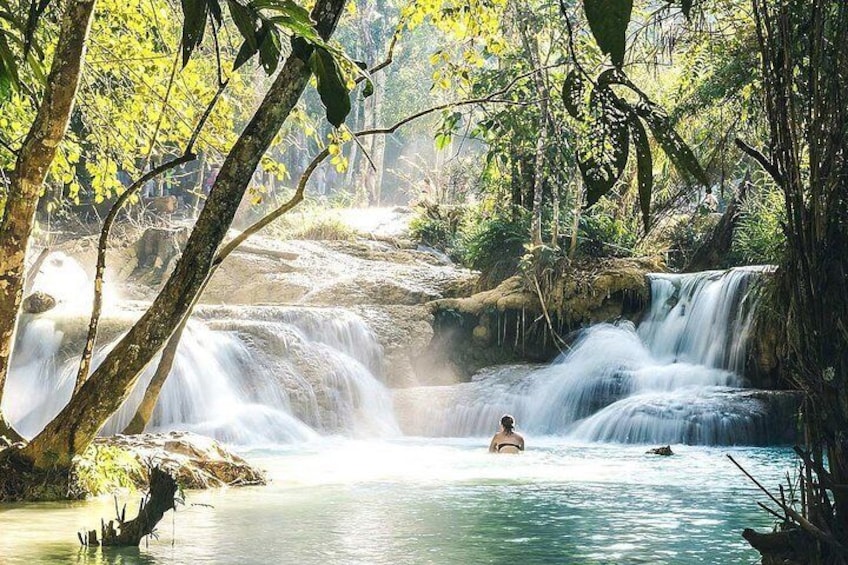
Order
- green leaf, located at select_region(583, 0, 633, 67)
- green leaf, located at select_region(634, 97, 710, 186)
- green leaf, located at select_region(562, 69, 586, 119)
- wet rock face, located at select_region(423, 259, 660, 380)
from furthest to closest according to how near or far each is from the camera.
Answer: wet rock face, located at select_region(423, 259, 660, 380), green leaf, located at select_region(562, 69, 586, 119), green leaf, located at select_region(634, 97, 710, 186), green leaf, located at select_region(583, 0, 633, 67)

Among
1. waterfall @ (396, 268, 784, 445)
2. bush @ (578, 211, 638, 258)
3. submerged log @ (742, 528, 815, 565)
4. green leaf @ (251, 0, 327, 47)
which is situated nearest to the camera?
green leaf @ (251, 0, 327, 47)

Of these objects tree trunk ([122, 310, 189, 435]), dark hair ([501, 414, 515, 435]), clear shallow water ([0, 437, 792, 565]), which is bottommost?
clear shallow water ([0, 437, 792, 565])

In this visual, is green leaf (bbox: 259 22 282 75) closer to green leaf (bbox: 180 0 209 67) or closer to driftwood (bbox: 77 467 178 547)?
green leaf (bbox: 180 0 209 67)

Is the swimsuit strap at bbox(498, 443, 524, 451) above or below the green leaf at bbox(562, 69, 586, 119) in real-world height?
below

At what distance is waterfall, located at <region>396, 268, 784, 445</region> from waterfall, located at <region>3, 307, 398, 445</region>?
112 centimetres

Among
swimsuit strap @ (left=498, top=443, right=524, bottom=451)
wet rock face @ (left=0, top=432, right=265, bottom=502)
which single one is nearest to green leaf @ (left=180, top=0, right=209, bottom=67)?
wet rock face @ (left=0, top=432, right=265, bottom=502)

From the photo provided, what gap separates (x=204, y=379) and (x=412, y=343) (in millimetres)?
4027

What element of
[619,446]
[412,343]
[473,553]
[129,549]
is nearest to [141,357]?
[129,549]

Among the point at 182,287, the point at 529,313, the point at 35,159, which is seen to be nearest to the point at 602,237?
the point at 529,313

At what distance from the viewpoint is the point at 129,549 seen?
224 inches

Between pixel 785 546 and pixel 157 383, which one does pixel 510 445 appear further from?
pixel 785 546

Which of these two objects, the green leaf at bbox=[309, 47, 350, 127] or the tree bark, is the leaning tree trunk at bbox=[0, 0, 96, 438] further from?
the tree bark

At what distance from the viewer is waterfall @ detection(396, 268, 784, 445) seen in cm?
1395

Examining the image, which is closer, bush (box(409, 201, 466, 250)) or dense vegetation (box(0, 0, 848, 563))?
dense vegetation (box(0, 0, 848, 563))
